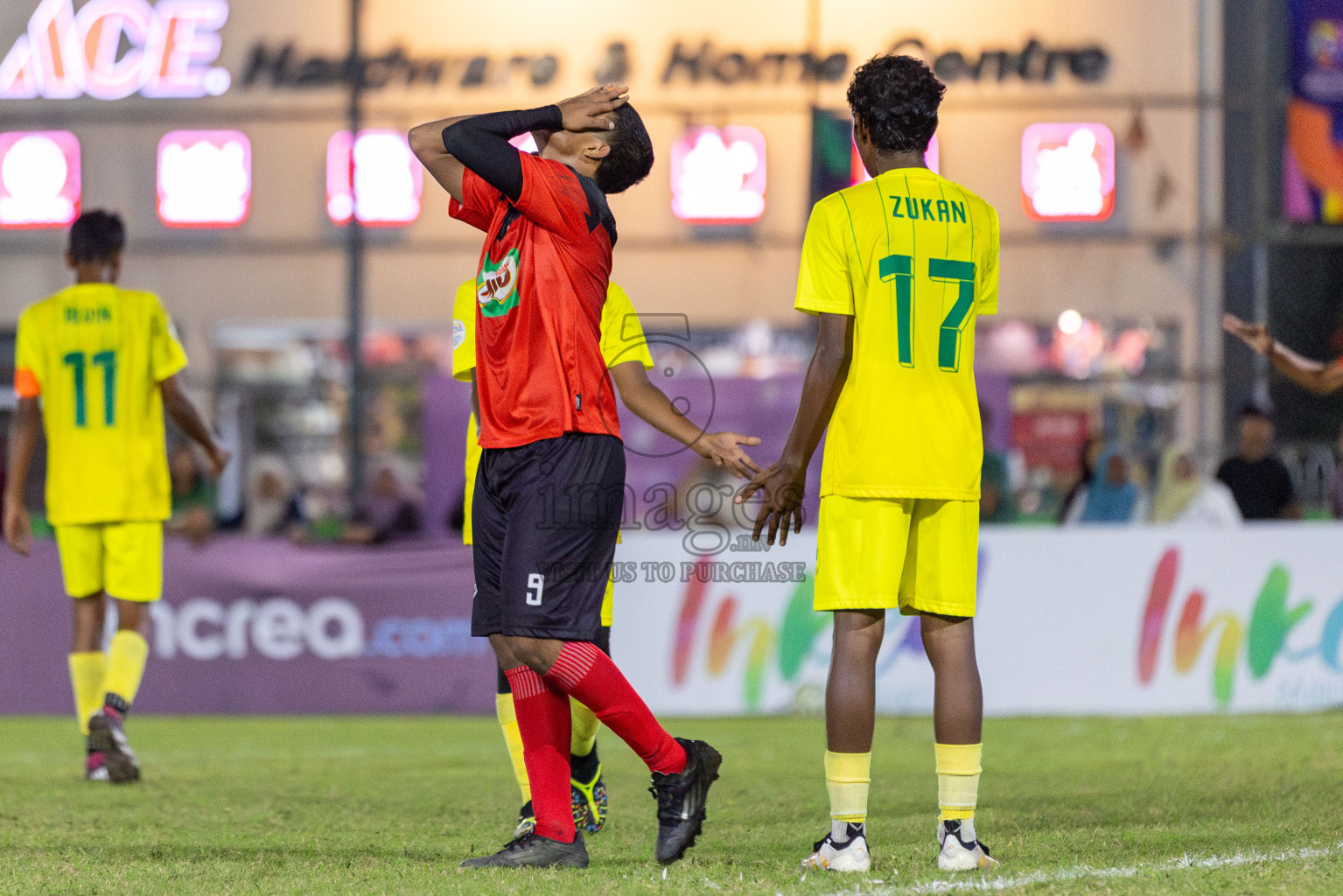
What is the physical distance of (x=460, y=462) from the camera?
15.0m

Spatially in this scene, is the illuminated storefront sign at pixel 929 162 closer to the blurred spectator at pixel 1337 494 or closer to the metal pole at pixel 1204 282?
the metal pole at pixel 1204 282

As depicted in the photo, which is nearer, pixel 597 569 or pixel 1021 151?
pixel 597 569

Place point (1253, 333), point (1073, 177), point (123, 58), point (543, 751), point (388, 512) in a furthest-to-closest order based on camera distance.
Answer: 1. point (123, 58)
2. point (1073, 177)
3. point (388, 512)
4. point (1253, 333)
5. point (543, 751)

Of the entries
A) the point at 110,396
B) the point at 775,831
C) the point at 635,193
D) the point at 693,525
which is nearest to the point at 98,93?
the point at 635,193

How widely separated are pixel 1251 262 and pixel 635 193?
713 centimetres

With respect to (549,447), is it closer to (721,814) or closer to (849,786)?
(849,786)

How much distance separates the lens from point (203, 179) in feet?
67.9

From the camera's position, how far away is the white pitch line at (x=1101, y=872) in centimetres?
367

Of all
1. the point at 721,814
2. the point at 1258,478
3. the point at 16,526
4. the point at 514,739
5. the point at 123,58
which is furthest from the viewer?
the point at 123,58

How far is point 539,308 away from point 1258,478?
8.11 metres

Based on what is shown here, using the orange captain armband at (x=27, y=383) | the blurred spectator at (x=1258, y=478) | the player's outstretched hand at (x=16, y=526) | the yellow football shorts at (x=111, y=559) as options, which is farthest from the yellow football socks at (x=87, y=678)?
the blurred spectator at (x=1258, y=478)

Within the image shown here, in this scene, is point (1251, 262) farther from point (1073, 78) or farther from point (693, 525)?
point (693, 525)

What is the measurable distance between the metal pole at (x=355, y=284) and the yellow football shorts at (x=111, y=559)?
10.4 m

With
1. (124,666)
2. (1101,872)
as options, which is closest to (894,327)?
(1101,872)
